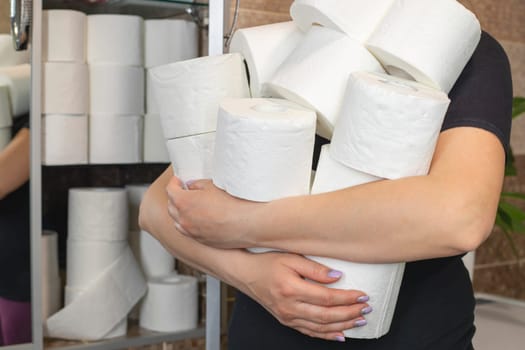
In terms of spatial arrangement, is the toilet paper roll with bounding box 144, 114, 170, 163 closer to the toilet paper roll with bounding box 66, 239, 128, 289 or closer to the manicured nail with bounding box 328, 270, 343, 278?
the toilet paper roll with bounding box 66, 239, 128, 289

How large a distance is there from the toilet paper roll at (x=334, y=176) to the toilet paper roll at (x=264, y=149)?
0.05 feet

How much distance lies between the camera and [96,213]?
4.91ft

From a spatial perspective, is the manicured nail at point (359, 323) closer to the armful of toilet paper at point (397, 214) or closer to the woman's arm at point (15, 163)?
the armful of toilet paper at point (397, 214)

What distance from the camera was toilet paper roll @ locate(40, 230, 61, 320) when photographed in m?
1.43

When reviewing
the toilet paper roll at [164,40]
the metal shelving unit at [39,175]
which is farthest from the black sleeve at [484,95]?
the toilet paper roll at [164,40]

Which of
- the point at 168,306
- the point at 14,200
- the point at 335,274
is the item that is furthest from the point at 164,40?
the point at 335,274

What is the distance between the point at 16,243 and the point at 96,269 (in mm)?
203

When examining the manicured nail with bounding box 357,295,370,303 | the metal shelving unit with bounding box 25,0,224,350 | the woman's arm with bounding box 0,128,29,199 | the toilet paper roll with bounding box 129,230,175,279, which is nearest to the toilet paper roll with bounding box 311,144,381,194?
the manicured nail with bounding box 357,295,370,303

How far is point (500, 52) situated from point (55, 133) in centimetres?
93

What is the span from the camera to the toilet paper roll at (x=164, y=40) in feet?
5.06

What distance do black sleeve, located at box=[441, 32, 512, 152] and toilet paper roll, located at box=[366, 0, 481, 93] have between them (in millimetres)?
30

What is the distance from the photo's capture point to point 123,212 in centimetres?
154

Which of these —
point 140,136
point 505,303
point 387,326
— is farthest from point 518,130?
point 387,326

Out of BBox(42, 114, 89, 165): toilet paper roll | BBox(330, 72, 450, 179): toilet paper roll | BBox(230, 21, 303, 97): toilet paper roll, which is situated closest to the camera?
BBox(330, 72, 450, 179): toilet paper roll
